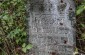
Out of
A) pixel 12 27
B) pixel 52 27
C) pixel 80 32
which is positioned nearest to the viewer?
pixel 52 27

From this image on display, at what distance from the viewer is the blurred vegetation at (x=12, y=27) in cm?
280

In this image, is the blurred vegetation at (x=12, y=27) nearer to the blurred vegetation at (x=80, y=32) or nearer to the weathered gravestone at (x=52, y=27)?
the weathered gravestone at (x=52, y=27)

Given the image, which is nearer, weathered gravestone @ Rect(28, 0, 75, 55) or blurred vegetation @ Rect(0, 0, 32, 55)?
weathered gravestone @ Rect(28, 0, 75, 55)

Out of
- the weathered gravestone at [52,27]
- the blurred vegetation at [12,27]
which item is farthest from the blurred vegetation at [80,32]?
the blurred vegetation at [12,27]

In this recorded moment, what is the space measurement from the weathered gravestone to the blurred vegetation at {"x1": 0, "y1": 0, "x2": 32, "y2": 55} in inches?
6.9

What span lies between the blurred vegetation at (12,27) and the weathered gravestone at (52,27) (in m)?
0.17

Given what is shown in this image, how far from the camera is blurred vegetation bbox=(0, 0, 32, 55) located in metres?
2.80

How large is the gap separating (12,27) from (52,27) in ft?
2.44

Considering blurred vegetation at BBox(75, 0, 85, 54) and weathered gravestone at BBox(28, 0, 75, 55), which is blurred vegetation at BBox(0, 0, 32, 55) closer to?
weathered gravestone at BBox(28, 0, 75, 55)

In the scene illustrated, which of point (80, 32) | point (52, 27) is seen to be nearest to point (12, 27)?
point (52, 27)

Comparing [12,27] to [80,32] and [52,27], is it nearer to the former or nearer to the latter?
[52,27]

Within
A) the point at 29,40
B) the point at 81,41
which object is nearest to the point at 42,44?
the point at 29,40

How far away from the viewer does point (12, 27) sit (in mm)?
2986

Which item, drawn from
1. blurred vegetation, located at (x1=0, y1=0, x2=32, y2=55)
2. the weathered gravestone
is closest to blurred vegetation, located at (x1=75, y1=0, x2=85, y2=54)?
the weathered gravestone
